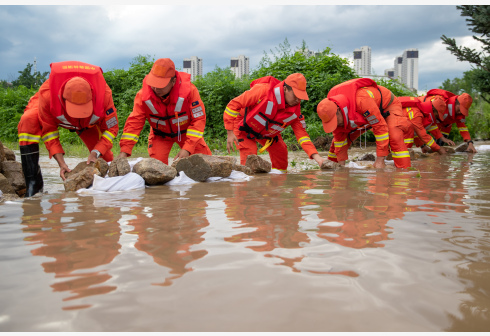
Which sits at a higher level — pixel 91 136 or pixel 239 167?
pixel 91 136

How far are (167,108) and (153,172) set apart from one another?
1.12 metres

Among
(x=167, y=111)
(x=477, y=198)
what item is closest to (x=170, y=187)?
(x=167, y=111)

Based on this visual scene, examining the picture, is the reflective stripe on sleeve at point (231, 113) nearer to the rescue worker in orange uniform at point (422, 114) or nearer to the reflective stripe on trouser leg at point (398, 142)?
the reflective stripe on trouser leg at point (398, 142)

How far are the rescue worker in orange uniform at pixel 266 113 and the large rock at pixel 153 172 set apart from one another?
1.49 m

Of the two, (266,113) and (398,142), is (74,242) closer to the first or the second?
(266,113)

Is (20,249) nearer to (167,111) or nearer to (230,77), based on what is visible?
(167,111)

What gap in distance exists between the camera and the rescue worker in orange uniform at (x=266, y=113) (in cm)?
557

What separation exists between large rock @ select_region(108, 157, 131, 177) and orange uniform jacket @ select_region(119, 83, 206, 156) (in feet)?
1.67

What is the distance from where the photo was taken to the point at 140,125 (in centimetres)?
510

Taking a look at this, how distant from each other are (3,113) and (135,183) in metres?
13.8

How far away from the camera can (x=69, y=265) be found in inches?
59.7

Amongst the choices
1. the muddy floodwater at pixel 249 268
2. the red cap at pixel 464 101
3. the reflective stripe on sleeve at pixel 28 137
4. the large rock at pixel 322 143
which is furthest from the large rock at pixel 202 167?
the red cap at pixel 464 101

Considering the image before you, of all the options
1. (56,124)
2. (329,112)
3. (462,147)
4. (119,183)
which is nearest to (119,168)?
(119,183)

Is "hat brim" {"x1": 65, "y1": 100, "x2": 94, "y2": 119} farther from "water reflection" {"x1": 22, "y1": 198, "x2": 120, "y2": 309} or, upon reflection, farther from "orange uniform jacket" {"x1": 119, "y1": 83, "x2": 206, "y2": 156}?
"water reflection" {"x1": 22, "y1": 198, "x2": 120, "y2": 309}
